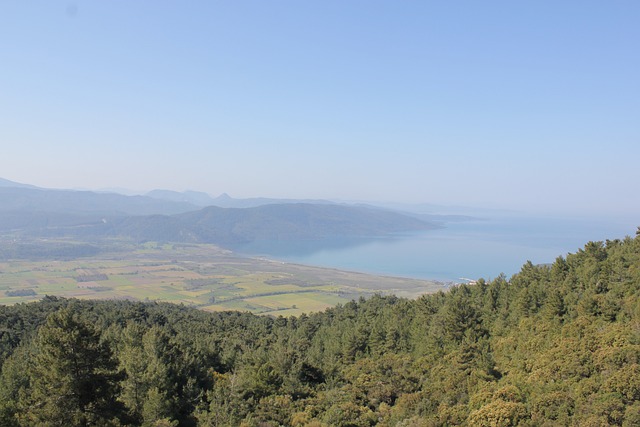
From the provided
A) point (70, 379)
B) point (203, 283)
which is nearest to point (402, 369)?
point (70, 379)

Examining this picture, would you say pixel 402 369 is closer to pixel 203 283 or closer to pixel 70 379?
pixel 70 379

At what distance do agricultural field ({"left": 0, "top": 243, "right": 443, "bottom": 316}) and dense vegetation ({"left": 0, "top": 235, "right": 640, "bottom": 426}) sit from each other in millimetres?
50207

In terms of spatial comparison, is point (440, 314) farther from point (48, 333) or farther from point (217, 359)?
point (48, 333)

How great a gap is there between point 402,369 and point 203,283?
92.2 m

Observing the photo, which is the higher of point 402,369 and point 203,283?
point 402,369

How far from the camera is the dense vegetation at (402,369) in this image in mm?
13523

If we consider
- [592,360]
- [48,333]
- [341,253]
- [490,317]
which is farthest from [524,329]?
[341,253]

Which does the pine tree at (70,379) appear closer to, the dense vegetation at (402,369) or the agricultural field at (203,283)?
the dense vegetation at (402,369)

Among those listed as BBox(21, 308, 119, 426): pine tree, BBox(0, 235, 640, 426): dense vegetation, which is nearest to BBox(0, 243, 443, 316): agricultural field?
BBox(0, 235, 640, 426): dense vegetation

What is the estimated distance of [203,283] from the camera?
110 meters

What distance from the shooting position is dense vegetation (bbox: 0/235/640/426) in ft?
44.4

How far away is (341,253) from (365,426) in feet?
555

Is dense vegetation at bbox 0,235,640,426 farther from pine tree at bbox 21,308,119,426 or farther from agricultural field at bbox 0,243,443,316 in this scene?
agricultural field at bbox 0,243,443,316

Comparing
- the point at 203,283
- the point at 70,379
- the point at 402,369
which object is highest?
the point at 70,379
